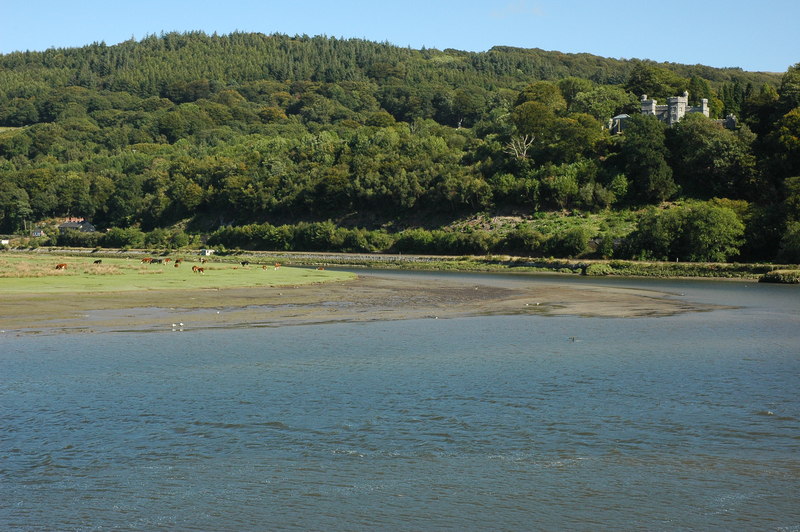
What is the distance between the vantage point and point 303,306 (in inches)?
1838

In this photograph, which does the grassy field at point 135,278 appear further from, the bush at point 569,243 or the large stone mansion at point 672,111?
the large stone mansion at point 672,111

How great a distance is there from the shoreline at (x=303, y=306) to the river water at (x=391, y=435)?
211 inches

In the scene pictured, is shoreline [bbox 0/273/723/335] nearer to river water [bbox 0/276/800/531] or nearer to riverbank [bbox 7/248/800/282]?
river water [bbox 0/276/800/531]

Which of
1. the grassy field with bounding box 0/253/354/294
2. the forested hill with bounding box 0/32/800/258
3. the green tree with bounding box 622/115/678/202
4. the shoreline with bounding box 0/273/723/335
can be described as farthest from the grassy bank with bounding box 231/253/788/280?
the green tree with bounding box 622/115/678/202

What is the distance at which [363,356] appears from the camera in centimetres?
2947

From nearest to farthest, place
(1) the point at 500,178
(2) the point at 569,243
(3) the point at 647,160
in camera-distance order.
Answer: (2) the point at 569,243 < (3) the point at 647,160 < (1) the point at 500,178

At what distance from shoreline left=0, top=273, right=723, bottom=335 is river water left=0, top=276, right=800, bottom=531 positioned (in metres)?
5.35

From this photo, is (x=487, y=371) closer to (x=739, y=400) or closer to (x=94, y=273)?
(x=739, y=400)

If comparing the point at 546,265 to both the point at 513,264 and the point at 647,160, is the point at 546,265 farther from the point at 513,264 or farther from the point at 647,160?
the point at 647,160

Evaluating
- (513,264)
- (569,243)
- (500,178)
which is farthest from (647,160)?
(513,264)

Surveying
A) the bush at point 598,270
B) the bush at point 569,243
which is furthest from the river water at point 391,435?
the bush at point 569,243

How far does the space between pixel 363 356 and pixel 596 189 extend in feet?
265

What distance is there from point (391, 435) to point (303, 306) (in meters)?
28.7

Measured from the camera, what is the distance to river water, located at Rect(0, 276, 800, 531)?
46.1 feet
